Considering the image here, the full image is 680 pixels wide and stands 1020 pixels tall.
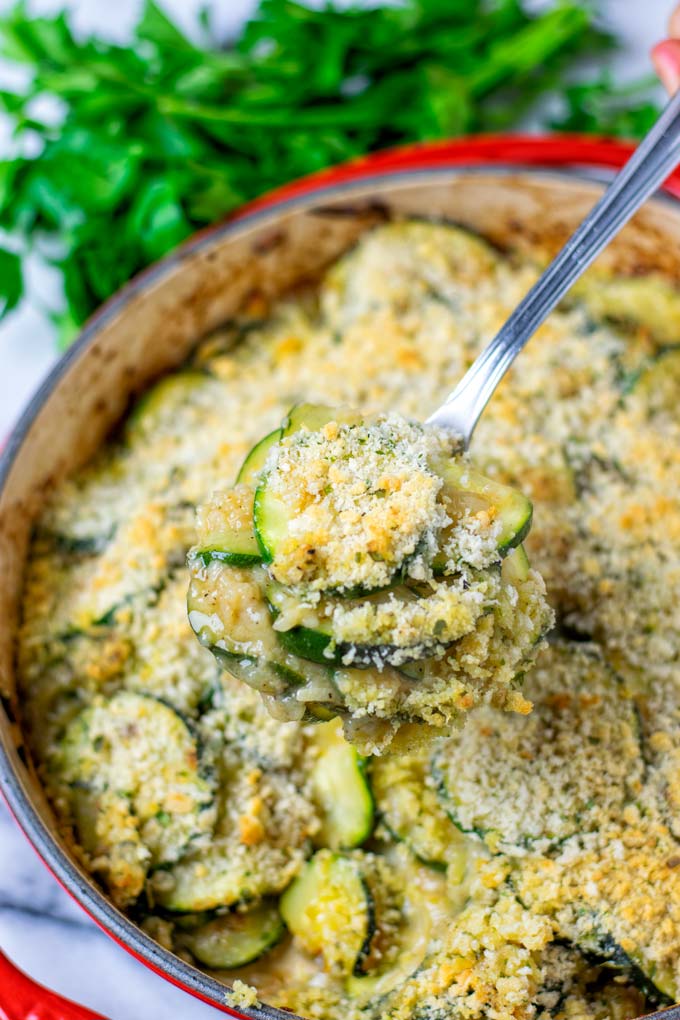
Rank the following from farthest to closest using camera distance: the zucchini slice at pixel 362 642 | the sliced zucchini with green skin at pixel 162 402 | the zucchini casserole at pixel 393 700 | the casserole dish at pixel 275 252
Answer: the sliced zucchini with green skin at pixel 162 402 < the casserole dish at pixel 275 252 < the zucchini casserole at pixel 393 700 < the zucchini slice at pixel 362 642

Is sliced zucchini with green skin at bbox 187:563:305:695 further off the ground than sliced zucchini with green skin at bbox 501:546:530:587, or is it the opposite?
sliced zucchini with green skin at bbox 187:563:305:695

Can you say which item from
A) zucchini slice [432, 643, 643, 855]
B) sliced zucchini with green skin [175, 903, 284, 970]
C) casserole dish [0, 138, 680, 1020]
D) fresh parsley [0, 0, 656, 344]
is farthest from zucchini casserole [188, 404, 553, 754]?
fresh parsley [0, 0, 656, 344]

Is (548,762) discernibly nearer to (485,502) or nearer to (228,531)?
(485,502)

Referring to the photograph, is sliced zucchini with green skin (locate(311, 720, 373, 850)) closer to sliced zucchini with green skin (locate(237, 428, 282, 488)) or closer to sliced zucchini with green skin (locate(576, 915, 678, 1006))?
sliced zucchini with green skin (locate(576, 915, 678, 1006))

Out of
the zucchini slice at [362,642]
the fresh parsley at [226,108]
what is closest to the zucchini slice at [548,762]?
the zucchini slice at [362,642]

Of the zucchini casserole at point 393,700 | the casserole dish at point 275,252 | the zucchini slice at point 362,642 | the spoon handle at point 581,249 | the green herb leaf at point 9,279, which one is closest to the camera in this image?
the zucchini slice at point 362,642

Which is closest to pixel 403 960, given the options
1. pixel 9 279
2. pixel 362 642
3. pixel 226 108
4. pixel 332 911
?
pixel 332 911

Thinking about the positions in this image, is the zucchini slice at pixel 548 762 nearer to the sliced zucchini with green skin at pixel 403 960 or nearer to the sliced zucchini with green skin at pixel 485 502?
the sliced zucchini with green skin at pixel 403 960

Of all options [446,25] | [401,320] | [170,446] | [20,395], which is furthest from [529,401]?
[20,395]
